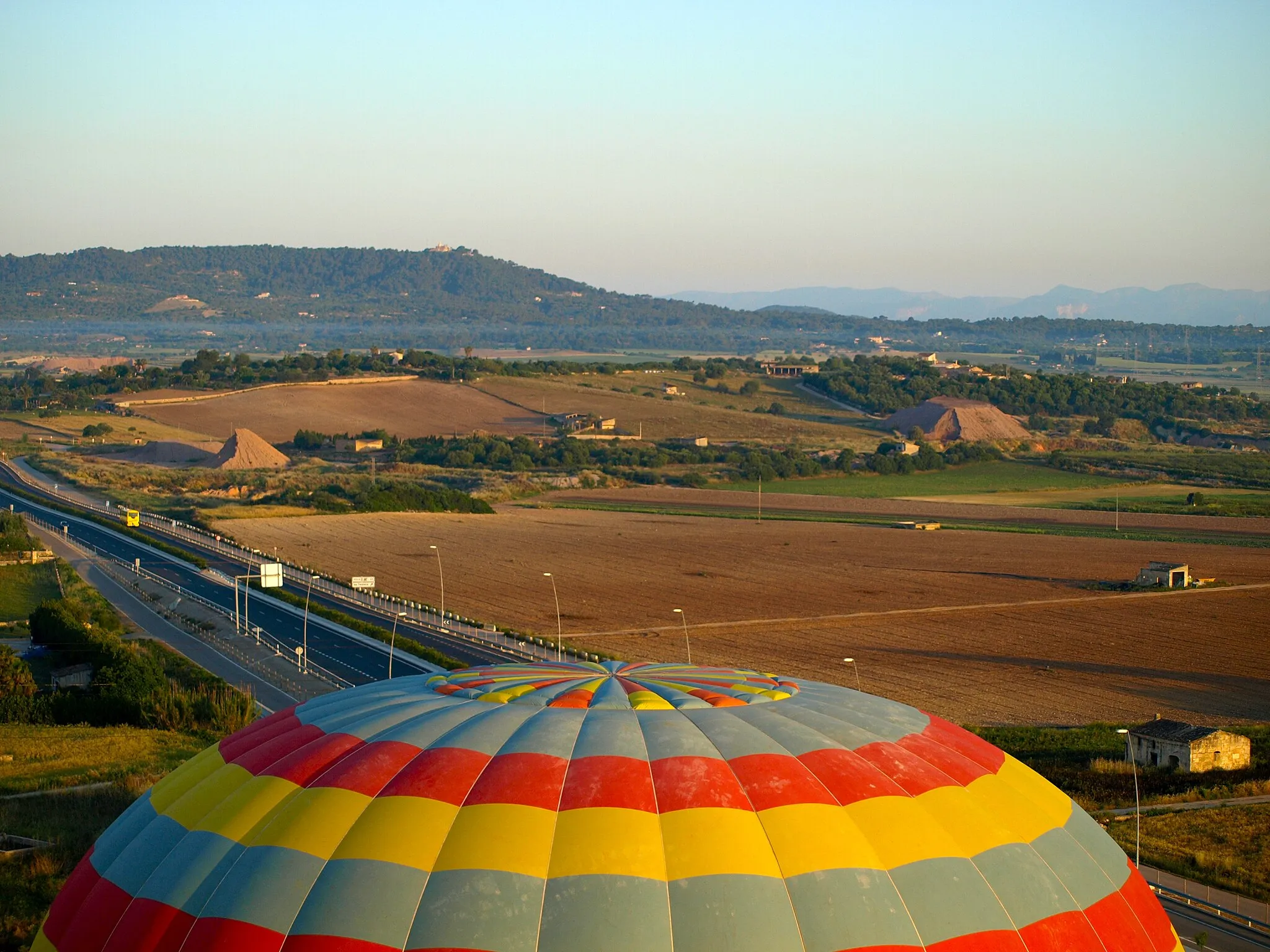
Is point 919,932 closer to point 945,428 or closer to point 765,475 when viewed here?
point 765,475

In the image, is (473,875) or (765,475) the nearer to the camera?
(473,875)

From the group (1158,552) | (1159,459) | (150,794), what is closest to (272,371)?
(1159,459)

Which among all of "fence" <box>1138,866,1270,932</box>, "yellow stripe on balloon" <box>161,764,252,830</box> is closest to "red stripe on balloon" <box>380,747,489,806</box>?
"yellow stripe on balloon" <box>161,764,252,830</box>

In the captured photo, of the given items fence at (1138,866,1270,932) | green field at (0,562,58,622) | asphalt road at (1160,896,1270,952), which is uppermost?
asphalt road at (1160,896,1270,952)

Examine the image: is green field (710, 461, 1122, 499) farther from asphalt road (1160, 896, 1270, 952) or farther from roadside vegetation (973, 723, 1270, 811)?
asphalt road (1160, 896, 1270, 952)

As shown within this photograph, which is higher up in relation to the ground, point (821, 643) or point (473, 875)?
point (473, 875)
